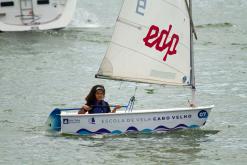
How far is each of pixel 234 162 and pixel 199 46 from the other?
1731 centimetres

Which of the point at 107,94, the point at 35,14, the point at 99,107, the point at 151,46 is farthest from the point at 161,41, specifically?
the point at 35,14

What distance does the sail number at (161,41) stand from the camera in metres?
20.6

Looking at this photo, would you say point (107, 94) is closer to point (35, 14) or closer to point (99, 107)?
point (99, 107)

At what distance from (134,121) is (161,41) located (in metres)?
2.11

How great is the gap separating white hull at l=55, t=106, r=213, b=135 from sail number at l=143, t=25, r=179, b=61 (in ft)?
5.13

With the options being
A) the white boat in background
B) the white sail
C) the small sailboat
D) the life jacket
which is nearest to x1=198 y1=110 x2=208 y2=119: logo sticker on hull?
the small sailboat

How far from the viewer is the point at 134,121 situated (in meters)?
20.1

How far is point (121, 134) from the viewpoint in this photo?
20375mm

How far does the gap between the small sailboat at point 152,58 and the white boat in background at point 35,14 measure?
19510 millimetres

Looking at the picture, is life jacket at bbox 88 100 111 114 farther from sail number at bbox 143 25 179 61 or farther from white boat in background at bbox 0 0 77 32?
white boat in background at bbox 0 0 77 32

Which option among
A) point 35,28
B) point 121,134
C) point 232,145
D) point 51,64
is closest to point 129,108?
point 121,134

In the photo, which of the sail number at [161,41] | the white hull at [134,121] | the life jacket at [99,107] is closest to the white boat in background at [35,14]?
the sail number at [161,41]

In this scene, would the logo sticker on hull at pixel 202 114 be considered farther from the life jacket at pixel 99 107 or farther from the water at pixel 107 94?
the life jacket at pixel 99 107

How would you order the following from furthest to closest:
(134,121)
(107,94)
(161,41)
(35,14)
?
1. (35,14)
2. (107,94)
3. (161,41)
4. (134,121)
